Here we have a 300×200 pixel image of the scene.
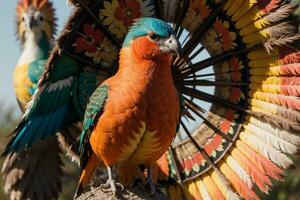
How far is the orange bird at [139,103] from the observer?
3.27m

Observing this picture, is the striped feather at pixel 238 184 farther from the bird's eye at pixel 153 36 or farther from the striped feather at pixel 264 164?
the bird's eye at pixel 153 36

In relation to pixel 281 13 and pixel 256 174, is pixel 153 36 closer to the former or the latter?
pixel 281 13

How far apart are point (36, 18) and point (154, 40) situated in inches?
89.6

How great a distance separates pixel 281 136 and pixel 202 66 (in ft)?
2.03

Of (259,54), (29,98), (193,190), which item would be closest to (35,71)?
(29,98)

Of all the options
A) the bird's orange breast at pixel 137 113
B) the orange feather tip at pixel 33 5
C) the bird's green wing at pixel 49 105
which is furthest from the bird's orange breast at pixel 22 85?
the bird's orange breast at pixel 137 113

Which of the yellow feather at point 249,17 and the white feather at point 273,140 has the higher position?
the yellow feather at point 249,17

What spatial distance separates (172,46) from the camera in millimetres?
3242

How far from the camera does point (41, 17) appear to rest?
5.40 meters

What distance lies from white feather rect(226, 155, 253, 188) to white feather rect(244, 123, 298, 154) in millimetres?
208

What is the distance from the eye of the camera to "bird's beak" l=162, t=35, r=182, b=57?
323cm

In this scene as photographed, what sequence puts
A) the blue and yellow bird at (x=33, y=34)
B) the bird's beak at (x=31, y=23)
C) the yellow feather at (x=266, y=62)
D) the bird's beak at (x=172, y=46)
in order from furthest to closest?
1. the bird's beak at (x=31, y=23)
2. the blue and yellow bird at (x=33, y=34)
3. the yellow feather at (x=266, y=62)
4. the bird's beak at (x=172, y=46)

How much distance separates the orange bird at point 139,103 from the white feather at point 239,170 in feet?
2.47

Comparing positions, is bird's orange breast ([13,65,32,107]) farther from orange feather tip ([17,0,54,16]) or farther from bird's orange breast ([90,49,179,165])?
bird's orange breast ([90,49,179,165])
